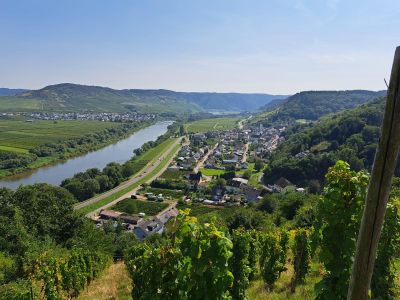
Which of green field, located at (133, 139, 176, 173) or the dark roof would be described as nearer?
the dark roof

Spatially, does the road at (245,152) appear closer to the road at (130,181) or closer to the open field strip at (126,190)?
the open field strip at (126,190)

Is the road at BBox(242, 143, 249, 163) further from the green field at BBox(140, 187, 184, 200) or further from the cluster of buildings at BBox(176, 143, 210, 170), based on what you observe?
the green field at BBox(140, 187, 184, 200)

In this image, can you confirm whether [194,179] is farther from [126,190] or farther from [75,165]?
[75,165]

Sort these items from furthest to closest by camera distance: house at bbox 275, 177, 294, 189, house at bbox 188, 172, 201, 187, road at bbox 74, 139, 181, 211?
house at bbox 188, 172, 201, 187
house at bbox 275, 177, 294, 189
road at bbox 74, 139, 181, 211

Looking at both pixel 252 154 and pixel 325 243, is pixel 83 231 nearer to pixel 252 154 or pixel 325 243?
pixel 325 243

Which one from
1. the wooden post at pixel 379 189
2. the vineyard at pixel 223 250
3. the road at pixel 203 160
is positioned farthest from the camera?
the road at pixel 203 160

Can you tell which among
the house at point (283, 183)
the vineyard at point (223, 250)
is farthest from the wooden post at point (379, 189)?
the house at point (283, 183)

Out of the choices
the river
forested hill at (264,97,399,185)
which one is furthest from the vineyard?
forested hill at (264,97,399,185)
